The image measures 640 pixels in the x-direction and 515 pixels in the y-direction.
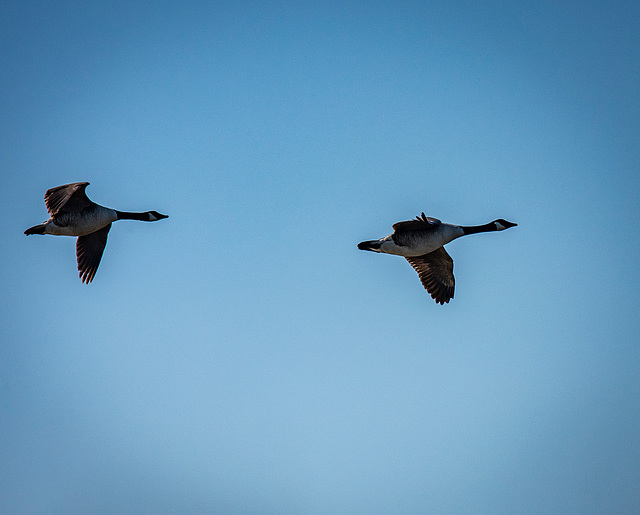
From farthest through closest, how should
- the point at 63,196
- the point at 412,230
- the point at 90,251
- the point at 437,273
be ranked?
1. the point at 437,273
2. the point at 90,251
3. the point at 412,230
4. the point at 63,196

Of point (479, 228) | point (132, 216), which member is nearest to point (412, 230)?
point (479, 228)

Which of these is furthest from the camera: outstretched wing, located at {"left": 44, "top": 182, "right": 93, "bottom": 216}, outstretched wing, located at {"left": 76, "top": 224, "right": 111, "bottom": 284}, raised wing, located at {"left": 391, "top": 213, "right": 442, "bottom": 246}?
outstretched wing, located at {"left": 76, "top": 224, "right": 111, "bottom": 284}

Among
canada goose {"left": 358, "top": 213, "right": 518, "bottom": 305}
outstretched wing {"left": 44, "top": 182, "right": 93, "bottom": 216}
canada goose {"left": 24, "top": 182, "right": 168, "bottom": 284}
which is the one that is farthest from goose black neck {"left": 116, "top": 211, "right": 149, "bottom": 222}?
canada goose {"left": 358, "top": 213, "right": 518, "bottom": 305}

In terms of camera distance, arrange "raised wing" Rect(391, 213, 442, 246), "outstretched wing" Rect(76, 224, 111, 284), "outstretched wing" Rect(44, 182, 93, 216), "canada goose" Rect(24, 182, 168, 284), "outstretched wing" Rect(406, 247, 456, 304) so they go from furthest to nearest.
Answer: "outstretched wing" Rect(406, 247, 456, 304) < "outstretched wing" Rect(76, 224, 111, 284) < "raised wing" Rect(391, 213, 442, 246) < "canada goose" Rect(24, 182, 168, 284) < "outstretched wing" Rect(44, 182, 93, 216)

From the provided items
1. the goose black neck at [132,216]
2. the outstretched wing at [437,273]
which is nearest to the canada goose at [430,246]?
the outstretched wing at [437,273]

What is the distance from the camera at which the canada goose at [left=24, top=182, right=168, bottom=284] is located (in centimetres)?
1383

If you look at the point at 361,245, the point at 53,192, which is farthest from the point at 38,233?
the point at 361,245

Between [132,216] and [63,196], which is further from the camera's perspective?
[132,216]

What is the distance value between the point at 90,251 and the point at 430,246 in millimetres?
7023

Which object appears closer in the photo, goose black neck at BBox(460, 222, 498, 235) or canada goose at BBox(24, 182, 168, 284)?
canada goose at BBox(24, 182, 168, 284)

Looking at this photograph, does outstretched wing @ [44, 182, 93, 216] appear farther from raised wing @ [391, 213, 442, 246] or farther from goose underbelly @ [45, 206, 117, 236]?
raised wing @ [391, 213, 442, 246]

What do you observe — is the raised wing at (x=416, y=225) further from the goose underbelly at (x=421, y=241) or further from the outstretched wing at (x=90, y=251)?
the outstretched wing at (x=90, y=251)

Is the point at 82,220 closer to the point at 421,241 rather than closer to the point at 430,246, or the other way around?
the point at 421,241

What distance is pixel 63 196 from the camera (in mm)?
13695
